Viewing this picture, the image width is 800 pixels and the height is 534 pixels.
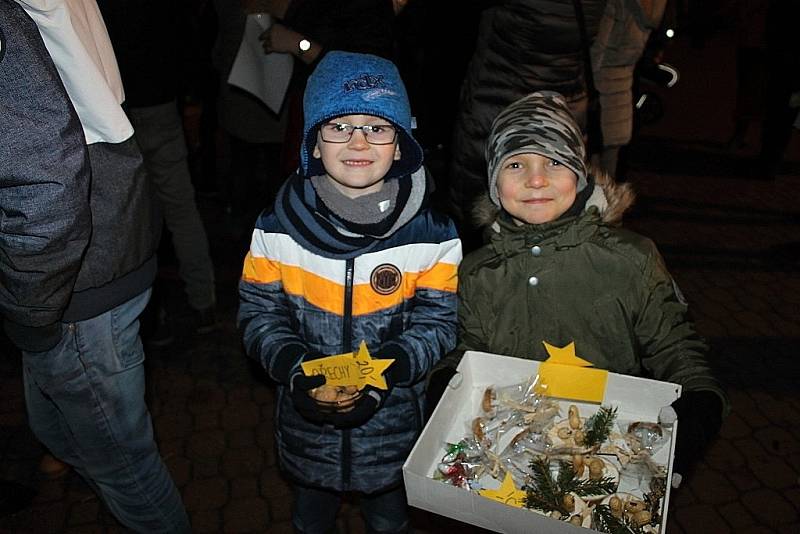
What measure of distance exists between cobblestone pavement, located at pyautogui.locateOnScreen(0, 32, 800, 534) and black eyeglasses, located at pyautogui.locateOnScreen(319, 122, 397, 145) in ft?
5.13

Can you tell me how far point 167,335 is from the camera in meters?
4.13

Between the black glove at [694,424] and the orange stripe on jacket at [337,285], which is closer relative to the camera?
the black glove at [694,424]

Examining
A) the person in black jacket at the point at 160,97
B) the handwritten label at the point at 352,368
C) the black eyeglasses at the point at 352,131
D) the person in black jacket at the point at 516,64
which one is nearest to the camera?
the handwritten label at the point at 352,368

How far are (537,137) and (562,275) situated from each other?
1.35 feet

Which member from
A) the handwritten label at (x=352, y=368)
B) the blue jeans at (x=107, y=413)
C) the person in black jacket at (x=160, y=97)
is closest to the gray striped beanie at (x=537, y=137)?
the handwritten label at (x=352, y=368)

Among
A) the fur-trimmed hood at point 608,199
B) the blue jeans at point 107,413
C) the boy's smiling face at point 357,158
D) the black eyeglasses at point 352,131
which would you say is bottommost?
the blue jeans at point 107,413

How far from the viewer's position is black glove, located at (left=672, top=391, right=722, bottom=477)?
173 centimetres

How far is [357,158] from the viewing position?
6.47ft

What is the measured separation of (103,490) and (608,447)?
1.66 meters

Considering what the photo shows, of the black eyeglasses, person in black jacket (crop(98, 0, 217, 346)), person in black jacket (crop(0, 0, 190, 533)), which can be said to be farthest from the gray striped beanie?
person in black jacket (crop(98, 0, 217, 346))

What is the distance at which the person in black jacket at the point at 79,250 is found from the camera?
1630 millimetres

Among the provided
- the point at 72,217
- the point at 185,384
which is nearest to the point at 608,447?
the point at 72,217

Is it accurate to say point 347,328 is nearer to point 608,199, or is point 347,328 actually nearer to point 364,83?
point 364,83

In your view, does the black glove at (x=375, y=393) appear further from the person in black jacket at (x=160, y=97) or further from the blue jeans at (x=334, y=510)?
the person in black jacket at (x=160, y=97)
